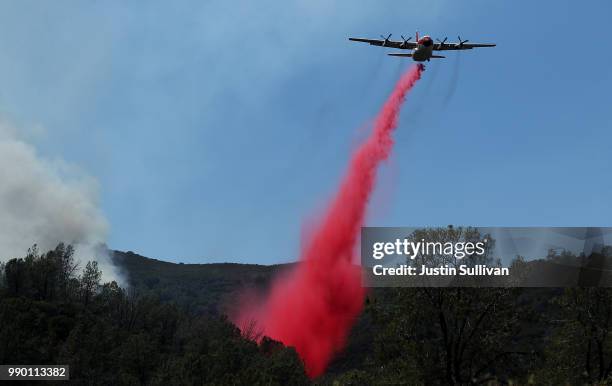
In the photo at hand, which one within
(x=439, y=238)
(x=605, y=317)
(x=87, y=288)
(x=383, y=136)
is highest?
(x=383, y=136)

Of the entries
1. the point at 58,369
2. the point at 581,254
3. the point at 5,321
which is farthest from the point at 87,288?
the point at 581,254

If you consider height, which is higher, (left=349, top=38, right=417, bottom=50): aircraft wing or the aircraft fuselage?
(left=349, top=38, right=417, bottom=50): aircraft wing

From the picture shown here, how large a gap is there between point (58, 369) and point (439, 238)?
6424cm

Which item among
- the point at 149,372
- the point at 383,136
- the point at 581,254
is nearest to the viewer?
the point at 581,254

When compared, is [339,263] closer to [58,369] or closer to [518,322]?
[58,369]

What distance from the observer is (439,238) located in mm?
40406

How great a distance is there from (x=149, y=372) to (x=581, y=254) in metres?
79.4

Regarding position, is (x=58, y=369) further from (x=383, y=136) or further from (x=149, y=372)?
(x=383, y=136)

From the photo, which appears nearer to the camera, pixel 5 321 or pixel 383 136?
pixel 5 321

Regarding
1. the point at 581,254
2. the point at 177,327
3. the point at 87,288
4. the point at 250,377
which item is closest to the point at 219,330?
the point at 177,327

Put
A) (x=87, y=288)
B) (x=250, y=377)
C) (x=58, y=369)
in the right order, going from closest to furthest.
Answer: (x=250, y=377) → (x=58, y=369) → (x=87, y=288)

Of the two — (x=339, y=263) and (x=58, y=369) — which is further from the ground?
(x=339, y=263)

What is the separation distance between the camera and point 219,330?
149750mm

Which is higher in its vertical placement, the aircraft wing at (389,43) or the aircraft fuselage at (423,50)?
the aircraft wing at (389,43)
